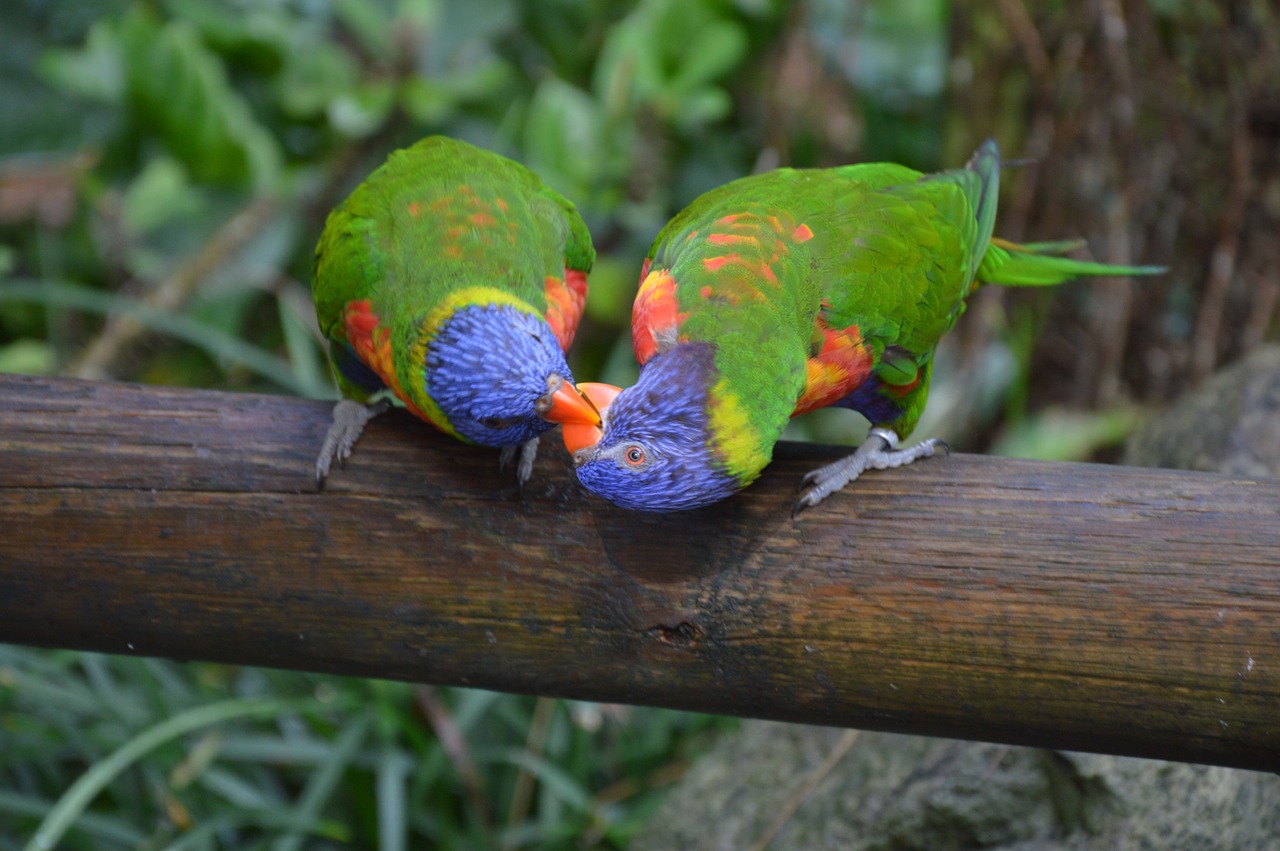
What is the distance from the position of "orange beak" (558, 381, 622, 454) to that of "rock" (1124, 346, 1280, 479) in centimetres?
148

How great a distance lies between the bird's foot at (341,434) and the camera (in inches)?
69.0

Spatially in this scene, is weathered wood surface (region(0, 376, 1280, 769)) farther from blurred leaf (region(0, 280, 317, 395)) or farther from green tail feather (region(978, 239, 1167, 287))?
blurred leaf (region(0, 280, 317, 395))

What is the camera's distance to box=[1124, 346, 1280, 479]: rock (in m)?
2.38

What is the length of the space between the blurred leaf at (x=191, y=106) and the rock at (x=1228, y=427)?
131 inches

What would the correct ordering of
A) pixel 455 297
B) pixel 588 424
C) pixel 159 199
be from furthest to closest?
pixel 159 199 → pixel 455 297 → pixel 588 424

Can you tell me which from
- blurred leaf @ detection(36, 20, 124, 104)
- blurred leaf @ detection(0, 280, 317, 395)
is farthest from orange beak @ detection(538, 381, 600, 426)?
blurred leaf @ detection(36, 20, 124, 104)

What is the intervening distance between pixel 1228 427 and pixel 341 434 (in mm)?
1990

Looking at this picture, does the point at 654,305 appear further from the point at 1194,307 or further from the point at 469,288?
the point at 1194,307

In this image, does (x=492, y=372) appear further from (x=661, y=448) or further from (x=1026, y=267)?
(x=1026, y=267)

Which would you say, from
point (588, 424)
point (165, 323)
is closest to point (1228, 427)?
point (588, 424)

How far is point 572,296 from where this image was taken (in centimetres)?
206

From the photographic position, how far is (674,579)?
163 cm

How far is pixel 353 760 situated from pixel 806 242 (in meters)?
1.90

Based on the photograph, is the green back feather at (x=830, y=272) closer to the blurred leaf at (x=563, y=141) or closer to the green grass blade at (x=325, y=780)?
the green grass blade at (x=325, y=780)
